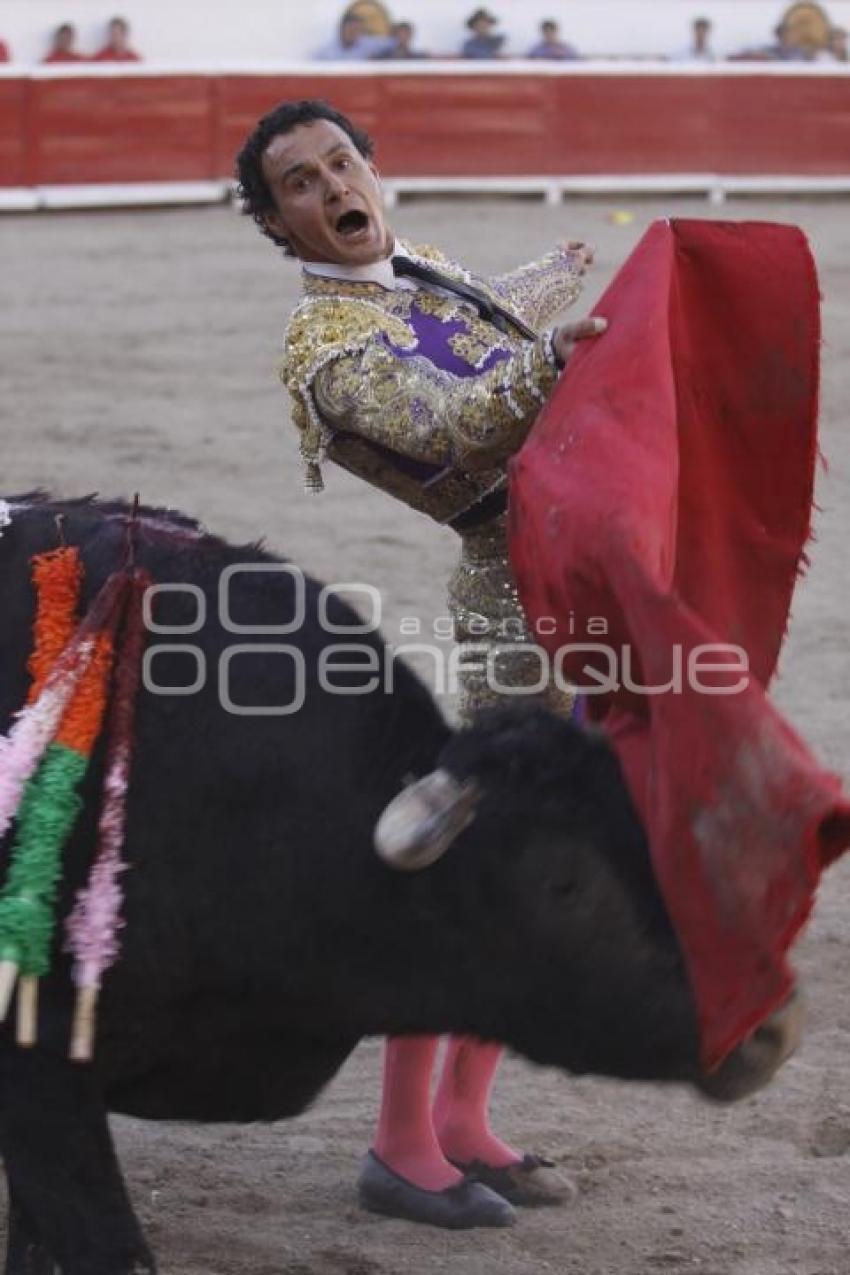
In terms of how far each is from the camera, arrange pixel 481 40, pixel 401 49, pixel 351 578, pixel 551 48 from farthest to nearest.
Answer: pixel 481 40 < pixel 551 48 < pixel 401 49 < pixel 351 578

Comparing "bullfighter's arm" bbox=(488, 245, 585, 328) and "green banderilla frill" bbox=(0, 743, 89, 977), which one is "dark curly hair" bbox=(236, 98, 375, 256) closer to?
"bullfighter's arm" bbox=(488, 245, 585, 328)

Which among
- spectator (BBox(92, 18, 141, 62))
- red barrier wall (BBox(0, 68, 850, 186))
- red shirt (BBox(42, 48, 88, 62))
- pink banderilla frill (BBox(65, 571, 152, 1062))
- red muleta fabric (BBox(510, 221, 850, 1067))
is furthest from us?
spectator (BBox(92, 18, 141, 62))

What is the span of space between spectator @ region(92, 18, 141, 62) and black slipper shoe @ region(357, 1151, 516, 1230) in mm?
12510

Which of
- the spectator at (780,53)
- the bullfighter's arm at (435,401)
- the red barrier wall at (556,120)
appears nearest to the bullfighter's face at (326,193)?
the bullfighter's arm at (435,401)

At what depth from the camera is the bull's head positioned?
7.52 feet

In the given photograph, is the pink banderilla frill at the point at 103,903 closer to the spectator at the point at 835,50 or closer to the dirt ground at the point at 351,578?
the dirt ground at the point at 351,578

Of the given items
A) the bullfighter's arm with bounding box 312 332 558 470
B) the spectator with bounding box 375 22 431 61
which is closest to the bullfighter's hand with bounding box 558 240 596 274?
the bullfighter's arm with bounding box 312 332 558 470

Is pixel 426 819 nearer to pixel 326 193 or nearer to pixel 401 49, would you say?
pixel 326 193

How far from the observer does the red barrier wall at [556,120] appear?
13.7 meters

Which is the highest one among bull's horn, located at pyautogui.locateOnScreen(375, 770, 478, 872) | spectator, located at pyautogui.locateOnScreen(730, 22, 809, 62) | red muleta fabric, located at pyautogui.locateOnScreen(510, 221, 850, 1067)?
red muleta fabric, located at pyautogui.locateOnScreen(510, 221, 850, 1067)

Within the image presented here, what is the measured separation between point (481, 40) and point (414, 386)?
543 inches

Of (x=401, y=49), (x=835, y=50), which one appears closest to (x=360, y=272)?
(x=401, y=49)

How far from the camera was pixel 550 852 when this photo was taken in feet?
7.79

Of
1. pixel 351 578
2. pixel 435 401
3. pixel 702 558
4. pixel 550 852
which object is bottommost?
pixel 351 578
